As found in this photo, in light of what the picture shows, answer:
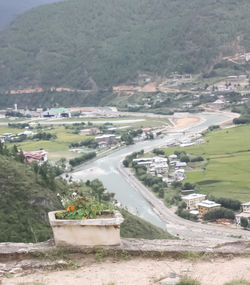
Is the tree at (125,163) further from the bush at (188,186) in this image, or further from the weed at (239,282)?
the weed at (239,282)

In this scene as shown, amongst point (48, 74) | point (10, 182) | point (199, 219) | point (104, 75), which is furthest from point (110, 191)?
point (48, 74)

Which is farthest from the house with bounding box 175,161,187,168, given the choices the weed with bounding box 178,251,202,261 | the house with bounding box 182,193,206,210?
the weed with bounding box 178,251,202,261

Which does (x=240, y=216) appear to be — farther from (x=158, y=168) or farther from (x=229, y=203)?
(x=158, y=168)

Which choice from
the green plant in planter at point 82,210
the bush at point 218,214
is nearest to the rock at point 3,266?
the green plant in planter at point 82,210

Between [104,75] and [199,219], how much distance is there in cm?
7302

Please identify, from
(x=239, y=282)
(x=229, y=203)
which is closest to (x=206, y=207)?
(x=229, y=203)

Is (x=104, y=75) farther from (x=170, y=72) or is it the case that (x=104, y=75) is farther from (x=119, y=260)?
(x=119, y=260)

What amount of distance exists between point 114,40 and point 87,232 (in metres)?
107

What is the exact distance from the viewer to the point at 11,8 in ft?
484

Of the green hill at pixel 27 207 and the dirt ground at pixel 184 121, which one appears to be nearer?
the green hill at pixel 27 207

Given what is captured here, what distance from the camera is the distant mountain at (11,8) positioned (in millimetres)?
140750

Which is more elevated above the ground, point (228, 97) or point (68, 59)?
point (68, 59)

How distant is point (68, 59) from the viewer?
111125 millimetres

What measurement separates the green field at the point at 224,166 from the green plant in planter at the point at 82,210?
2345 centimetres
